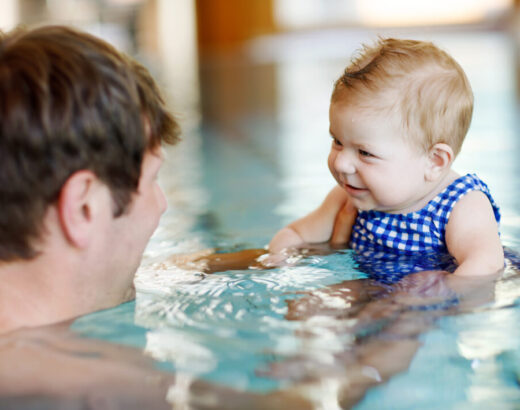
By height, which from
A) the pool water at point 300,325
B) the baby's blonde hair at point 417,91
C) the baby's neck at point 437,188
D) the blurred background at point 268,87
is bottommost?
the blurred background at point 268,87

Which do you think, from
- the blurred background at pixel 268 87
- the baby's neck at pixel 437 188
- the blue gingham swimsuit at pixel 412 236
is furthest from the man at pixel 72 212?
the baby's neck at pixel 437 188

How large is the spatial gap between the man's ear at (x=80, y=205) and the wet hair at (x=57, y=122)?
0.04 ft

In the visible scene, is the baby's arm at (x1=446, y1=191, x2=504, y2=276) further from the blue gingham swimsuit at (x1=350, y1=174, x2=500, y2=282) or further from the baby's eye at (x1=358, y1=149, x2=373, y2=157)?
the baby's eye at (x1=358, y1=149, x2=373, y2=157)

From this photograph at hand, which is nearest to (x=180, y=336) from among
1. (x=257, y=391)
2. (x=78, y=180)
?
(x=257, y=391)

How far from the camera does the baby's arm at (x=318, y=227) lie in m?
2.17

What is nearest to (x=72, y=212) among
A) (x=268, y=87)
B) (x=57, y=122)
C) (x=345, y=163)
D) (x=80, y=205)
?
(x=80, y=205)

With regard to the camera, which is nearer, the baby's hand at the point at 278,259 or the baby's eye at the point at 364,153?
the baby's eye at the point at 364,153

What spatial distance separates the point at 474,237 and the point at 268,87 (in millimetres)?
8456

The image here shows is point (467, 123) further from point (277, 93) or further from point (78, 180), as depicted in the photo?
point (277, 93)

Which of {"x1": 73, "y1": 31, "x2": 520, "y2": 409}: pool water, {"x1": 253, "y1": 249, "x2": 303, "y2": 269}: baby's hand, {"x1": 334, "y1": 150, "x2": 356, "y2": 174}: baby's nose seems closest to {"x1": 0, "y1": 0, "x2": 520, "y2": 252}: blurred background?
{"x1": 73, "y1": 31, "x2": 520, "y2": 409}: pool water

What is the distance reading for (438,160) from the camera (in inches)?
72.5

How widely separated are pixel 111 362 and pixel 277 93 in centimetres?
807

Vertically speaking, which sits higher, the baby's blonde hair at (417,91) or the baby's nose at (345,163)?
the baby's blonde hair at (417,91)

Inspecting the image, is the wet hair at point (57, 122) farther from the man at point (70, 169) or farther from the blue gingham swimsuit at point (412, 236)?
the blue gingham swimsuit at point (412, 236)
